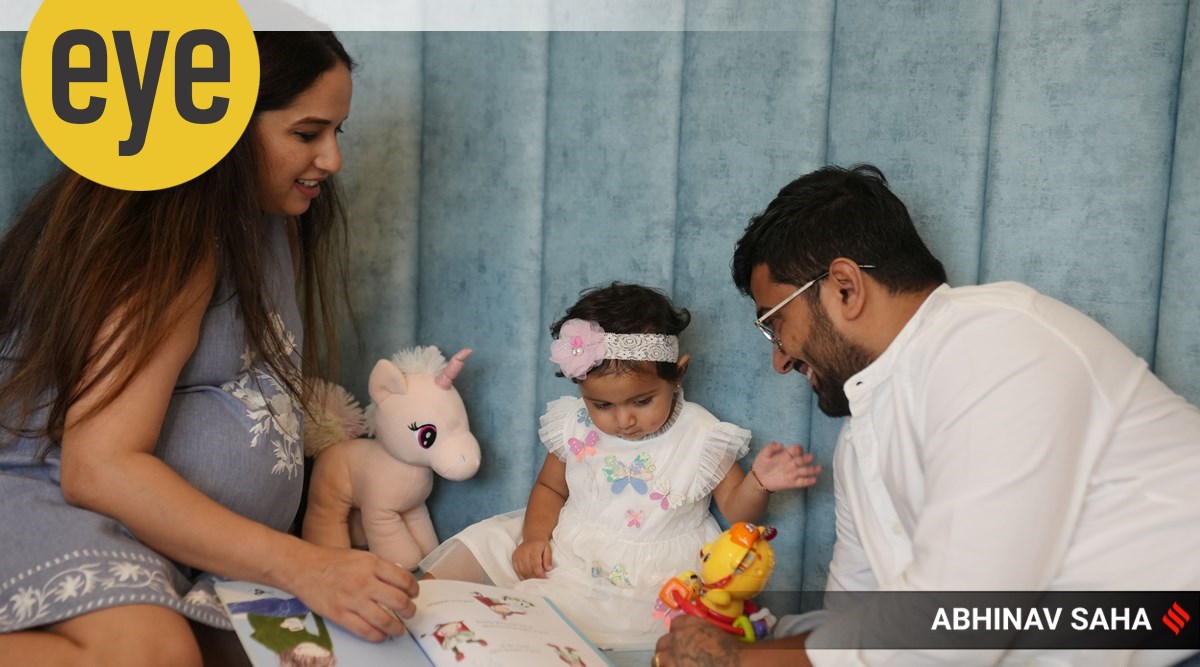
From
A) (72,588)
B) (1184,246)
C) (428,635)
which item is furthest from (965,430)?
(72,588)

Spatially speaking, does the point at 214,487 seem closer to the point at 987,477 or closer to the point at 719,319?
the point at 719,319

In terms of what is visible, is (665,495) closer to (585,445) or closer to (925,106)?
(585,445)

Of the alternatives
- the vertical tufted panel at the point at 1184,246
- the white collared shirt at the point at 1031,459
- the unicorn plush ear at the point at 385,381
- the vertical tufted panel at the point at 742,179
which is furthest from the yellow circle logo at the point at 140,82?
the vertical tufted panel at the point at 1184,246

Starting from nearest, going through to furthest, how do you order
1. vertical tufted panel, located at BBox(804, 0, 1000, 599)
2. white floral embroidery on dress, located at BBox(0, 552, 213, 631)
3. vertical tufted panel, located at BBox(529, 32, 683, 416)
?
1. white floral embroidery on dress, located at BBox(0, 552, 213, 631)
2. vertical tufted panel, located at BBox(804, 0, 1000, 599)
3. vertical tufted panel, located at BBox(529, 32, 683, 416)

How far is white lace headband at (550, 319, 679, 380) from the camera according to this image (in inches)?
63.6

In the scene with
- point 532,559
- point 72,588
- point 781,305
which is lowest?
point 532,559

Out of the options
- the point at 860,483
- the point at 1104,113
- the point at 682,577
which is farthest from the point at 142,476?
the point at 1104,113

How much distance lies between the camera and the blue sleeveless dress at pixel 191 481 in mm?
1222

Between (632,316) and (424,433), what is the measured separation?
0.42 meters

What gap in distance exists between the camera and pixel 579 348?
1.62m

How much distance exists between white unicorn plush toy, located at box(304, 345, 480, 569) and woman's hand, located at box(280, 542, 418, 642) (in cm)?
55

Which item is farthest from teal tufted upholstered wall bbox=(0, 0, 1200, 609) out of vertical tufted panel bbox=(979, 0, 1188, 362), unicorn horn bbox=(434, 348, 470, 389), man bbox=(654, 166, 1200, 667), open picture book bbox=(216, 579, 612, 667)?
open picture book bbox=(216, 579, 612, 667)

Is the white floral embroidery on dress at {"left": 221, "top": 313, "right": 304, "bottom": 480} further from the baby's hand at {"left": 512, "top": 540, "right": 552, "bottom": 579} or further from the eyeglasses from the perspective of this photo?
the eyeglasses

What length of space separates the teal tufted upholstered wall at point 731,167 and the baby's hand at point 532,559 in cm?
20
